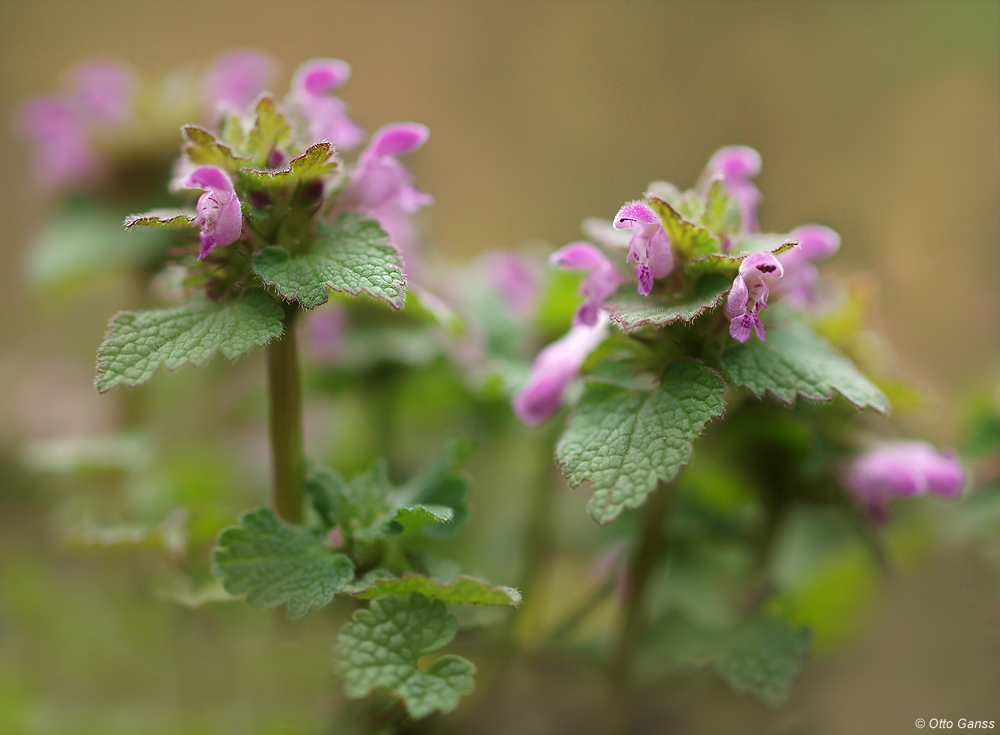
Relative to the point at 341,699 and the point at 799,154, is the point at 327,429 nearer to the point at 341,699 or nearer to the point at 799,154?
the point at 341,699

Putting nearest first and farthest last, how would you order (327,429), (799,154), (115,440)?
(115,440) < (327,429) < (799,154)

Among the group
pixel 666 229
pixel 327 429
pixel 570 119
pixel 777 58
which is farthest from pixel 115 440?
pixel 777 58

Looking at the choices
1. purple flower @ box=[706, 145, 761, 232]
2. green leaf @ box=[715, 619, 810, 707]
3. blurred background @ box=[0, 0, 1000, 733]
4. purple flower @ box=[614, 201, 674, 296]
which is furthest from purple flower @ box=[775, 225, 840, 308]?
blurred background @ box=[0, 0, 1000, 733]

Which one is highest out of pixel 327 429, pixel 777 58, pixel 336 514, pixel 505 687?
pixel 777 58

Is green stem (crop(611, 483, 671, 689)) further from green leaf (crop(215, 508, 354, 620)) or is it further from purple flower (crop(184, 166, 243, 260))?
purple flower (crop(184, 166, 243, 260))

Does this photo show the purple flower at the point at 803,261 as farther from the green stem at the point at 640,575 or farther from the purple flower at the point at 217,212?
the purple flower at the point at 217,212

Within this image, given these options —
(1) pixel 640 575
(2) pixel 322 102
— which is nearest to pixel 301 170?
(2) pixel 322 102
